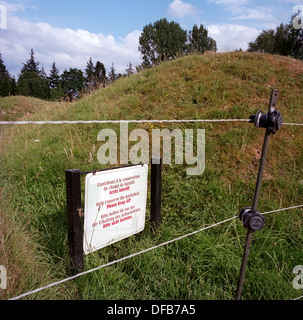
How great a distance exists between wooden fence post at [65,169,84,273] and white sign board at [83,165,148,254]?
64 mm

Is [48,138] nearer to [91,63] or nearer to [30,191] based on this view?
[30,191]

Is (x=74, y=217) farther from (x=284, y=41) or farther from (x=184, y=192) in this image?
(x=284, y=41)

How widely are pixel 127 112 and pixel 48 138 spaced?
153 cm

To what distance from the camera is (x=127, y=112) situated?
484 centimetres

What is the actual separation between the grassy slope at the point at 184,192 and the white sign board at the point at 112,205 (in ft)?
0.62

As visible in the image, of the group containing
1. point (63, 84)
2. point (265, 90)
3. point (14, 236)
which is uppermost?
point (63, 84)

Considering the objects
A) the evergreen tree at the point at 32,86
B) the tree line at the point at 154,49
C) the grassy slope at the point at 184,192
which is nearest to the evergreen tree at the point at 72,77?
the tree line at the point at 154,49

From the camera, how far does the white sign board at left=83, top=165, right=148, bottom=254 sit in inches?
73.7

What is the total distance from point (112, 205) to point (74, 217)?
35cm

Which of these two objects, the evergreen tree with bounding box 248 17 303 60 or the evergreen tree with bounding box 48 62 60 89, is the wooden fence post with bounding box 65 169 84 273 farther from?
the evergreen tree with bounding box 48 62 60 89

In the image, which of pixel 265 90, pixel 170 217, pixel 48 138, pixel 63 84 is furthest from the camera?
pixel 63 84

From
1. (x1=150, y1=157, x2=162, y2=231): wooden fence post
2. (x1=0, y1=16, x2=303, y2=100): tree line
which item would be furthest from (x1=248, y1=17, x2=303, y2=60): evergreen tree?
(x1=150, y1=157, x2=162, y2=231): wooden fence post

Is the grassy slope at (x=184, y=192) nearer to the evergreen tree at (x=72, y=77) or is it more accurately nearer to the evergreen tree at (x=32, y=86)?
the evergreen tree at (x=32, y=86)

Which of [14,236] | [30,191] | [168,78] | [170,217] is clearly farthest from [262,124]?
[168,78]
